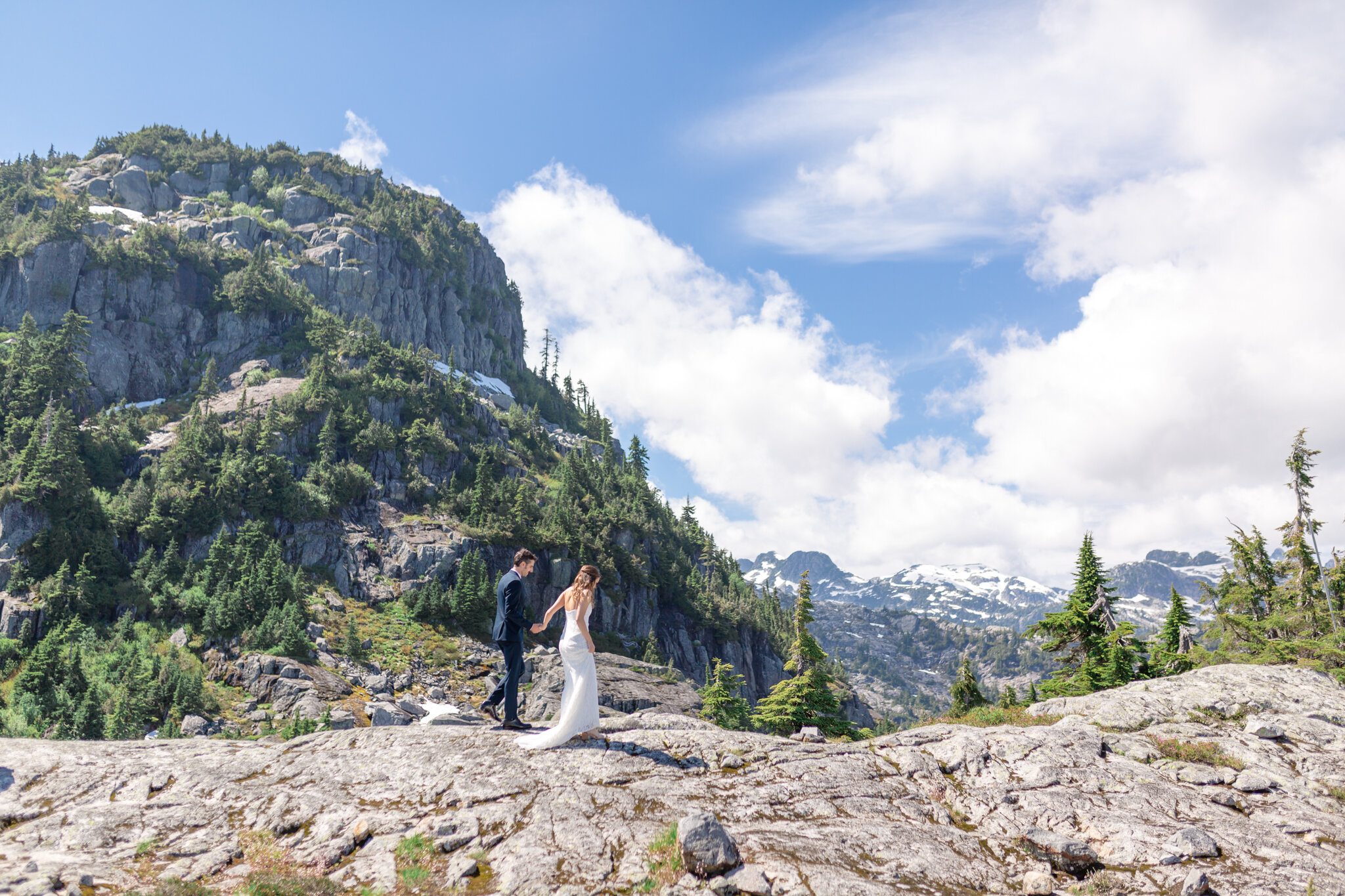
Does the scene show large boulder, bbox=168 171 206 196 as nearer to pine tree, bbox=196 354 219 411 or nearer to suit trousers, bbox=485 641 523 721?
pine tree, bbox=196 354 219 411

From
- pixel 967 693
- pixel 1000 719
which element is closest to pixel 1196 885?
pixel 1000 719

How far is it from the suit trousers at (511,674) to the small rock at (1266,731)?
16807mm

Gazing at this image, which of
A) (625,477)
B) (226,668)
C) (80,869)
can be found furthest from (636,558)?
(80,869)

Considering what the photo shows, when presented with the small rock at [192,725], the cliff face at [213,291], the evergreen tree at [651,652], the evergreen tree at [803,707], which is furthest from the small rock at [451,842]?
the cliff face at [213,291]

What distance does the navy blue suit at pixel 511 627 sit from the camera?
1337 cm

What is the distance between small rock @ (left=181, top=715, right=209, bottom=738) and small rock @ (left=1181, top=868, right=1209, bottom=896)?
148 ft

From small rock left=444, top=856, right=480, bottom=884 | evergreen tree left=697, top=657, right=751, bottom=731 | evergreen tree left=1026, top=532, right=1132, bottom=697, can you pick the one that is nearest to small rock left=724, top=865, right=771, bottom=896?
small rock left=444, top=856, right=480, bottom=884

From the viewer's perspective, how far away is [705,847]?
8633 mm

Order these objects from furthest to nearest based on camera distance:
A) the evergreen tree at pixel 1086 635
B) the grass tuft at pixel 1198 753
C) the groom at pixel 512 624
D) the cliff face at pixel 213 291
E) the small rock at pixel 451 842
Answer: the cliff face at pixel 213 291
the evergreen tree at pixel 1086 635
the groom at pixel 512 624
the grass tuft at pixel 1198 753
the small rock at pixel 451 842

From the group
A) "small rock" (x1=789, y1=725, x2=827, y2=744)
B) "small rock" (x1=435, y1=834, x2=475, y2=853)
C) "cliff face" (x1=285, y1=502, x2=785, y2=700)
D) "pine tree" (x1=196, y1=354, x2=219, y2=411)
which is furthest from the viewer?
"pine tree" (x1=196, y1=354, x2=219, y2=411)

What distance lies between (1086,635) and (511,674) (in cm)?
3353

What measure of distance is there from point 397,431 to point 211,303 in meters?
54.3

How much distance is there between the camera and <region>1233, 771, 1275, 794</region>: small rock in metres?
11.7

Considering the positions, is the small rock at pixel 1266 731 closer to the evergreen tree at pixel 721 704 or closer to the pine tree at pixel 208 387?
the evergreen tree at pixel 721 704
